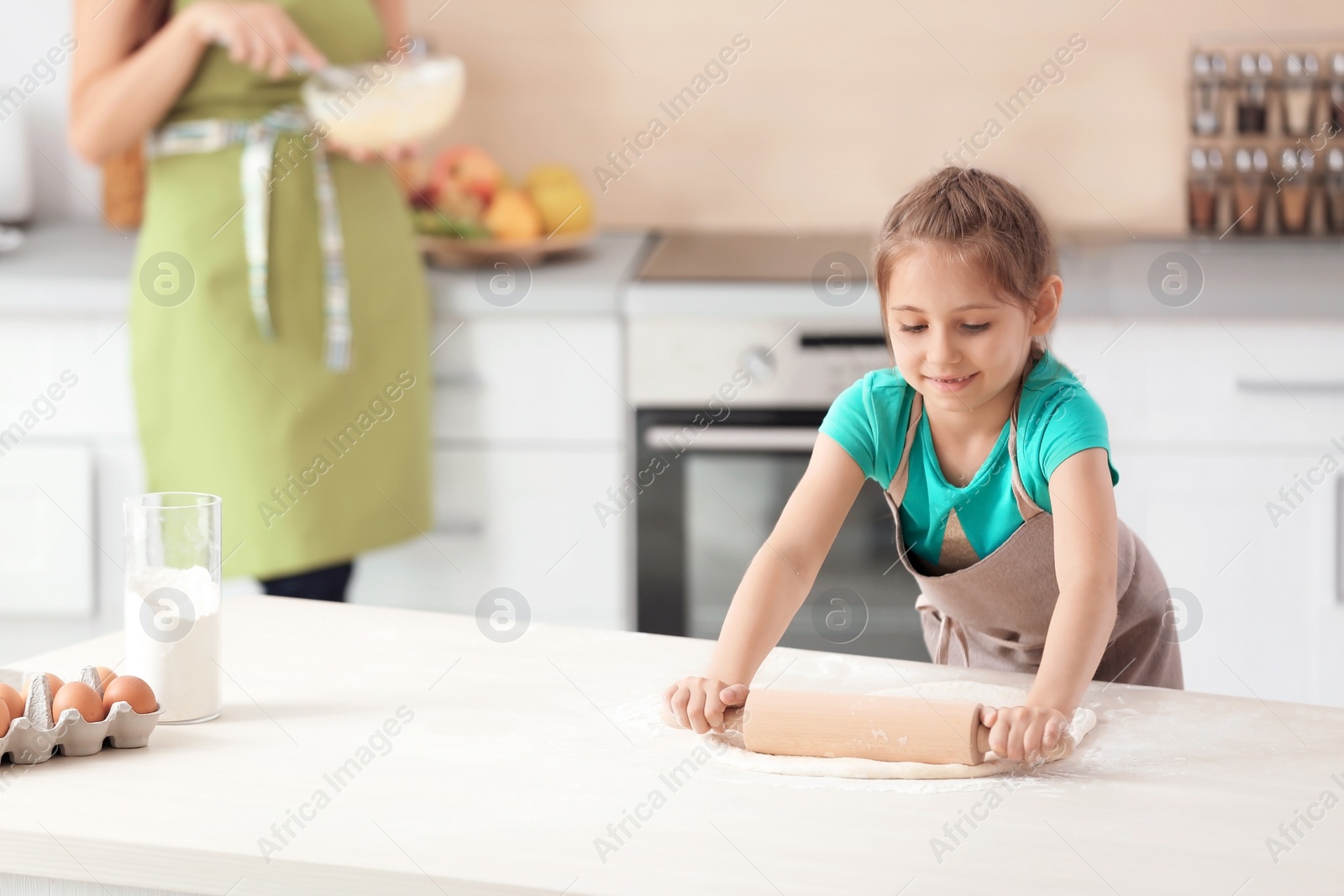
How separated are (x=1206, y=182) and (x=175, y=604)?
6.86 ft

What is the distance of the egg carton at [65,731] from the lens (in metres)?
0.77

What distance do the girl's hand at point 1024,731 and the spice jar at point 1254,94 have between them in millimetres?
1924

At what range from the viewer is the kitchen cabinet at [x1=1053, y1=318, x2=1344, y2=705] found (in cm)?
193

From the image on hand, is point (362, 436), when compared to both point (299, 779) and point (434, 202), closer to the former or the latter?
point (434, 202)

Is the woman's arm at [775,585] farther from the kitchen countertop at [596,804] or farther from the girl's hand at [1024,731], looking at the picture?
the girl's hand at [1024,731]

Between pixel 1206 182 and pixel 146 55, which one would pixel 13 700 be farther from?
pixel 1206 182

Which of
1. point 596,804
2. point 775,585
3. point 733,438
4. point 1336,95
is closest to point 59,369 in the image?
point 733,438

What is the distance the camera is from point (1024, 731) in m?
0.79

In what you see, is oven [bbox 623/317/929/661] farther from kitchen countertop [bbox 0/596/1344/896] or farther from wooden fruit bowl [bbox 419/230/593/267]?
kitchen countertop [bbox 0/596/1344/896]

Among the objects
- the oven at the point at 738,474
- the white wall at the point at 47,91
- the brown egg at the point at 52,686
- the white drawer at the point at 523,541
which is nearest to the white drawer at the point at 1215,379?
the oven at the point at 738,474

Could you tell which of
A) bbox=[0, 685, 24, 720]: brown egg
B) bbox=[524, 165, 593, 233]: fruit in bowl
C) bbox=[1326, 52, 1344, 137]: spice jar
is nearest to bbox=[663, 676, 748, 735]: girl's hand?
bbox=[0, 685, 24, 720]: brown egg

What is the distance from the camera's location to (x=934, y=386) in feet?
3.30

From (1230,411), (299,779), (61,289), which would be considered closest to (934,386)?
(299,779)

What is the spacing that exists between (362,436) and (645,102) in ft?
3.32
